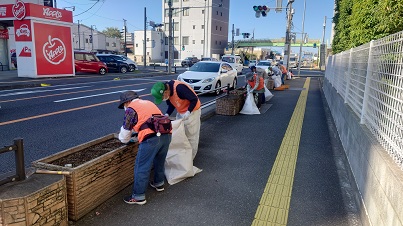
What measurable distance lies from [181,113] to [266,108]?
6.30m

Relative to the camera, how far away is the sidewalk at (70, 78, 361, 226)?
3.25m

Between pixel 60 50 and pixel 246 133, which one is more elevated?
pixel 60 50

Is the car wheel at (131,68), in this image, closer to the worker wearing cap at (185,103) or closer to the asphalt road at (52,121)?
the asphalt road at (52,121)

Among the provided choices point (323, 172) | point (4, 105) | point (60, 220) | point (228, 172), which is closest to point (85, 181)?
point (60, 220)

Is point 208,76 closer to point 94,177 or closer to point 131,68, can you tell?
point 94,177

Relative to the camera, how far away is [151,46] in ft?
219

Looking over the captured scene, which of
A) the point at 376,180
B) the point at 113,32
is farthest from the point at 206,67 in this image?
the point at 113,32

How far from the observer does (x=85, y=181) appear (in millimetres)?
3100

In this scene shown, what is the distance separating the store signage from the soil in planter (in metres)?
17.0

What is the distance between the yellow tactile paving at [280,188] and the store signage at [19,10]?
57.1ft

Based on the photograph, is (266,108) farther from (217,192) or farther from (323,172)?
(217,192)

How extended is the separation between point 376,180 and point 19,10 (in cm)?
2022

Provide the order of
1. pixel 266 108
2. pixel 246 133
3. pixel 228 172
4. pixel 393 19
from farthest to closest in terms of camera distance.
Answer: pixel 266 108, pixel 246 133, pixel 393 19, pixel 228 172

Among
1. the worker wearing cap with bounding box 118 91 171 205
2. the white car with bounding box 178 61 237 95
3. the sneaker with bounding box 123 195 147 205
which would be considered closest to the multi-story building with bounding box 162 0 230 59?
the white car with bounding box 178 61 237 95
